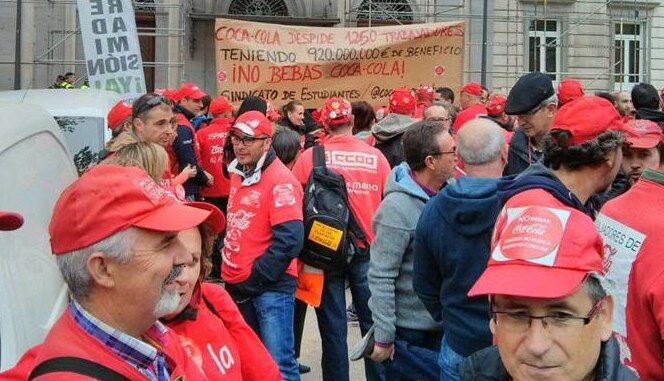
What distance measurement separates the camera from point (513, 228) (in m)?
2.03

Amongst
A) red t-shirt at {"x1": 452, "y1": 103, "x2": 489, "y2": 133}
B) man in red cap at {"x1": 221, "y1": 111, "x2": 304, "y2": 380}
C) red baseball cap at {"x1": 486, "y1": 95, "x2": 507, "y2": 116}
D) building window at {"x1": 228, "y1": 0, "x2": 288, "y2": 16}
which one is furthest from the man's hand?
building window at {"x1": 228, "y1": 0, "x2": 288, "y2": 16}

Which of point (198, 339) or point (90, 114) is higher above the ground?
point (90, 114)

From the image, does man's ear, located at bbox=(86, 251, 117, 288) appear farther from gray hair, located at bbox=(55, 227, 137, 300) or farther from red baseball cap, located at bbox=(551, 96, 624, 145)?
red baseball cap, located at bbox=(551, 96, 624, 145)

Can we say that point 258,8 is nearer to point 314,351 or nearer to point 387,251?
point 314,351

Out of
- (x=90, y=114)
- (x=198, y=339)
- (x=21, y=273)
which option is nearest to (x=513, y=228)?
(x=198, y=339)

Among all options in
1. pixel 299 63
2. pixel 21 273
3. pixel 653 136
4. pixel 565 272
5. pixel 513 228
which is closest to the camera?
pixel 565 272

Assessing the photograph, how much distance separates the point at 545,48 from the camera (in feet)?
90.6

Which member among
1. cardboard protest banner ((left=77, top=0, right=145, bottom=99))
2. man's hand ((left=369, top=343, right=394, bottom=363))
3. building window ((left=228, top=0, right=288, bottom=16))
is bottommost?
man's hand ((left=369, top=343, right=394, bottom=363))

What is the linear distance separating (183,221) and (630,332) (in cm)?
154

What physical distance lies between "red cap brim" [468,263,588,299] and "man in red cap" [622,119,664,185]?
1883 millimetres

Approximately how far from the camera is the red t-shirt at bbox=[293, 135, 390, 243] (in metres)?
5.77

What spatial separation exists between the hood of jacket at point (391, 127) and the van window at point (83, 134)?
2355mm

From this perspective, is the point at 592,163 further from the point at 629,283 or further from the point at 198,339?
the point at 198,339

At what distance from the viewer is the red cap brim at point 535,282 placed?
187 cm
